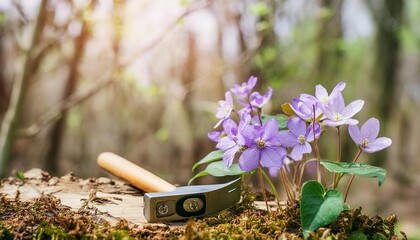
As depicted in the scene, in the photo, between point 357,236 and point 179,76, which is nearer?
point 357,236

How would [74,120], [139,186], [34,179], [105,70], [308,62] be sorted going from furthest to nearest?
1. [308,62]
2. [74,120]
3. [105,70]
4. [34,179]
5. [139,186]

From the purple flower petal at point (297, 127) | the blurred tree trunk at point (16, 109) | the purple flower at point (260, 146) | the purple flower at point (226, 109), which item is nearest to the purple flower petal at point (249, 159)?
the purple flower at point (260, 146)

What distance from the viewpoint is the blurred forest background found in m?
4.60

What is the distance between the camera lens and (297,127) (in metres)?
1.22

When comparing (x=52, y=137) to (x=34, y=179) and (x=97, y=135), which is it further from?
(x=34, y=179)

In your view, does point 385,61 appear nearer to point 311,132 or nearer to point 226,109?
point 226,109

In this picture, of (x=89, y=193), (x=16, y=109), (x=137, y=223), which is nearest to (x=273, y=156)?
(x=137, y=223)

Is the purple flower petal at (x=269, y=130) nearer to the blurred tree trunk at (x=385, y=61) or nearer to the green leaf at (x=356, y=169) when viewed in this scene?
the green leaf at (x=356, y=169)

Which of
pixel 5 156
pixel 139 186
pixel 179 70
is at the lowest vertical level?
pixel 139 186

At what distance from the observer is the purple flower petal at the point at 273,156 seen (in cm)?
119

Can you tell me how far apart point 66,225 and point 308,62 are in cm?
577

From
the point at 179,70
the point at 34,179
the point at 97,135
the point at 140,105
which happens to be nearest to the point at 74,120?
the point at 97,135

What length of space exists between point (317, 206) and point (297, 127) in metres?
0.20

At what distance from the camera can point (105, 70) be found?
5.23 meters
